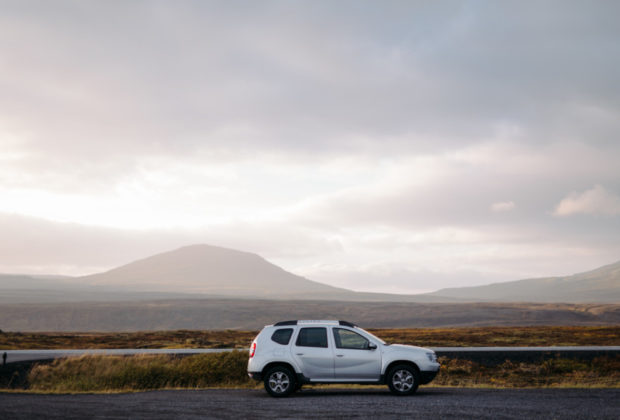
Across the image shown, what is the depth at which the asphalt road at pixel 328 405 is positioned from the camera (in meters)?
15.3

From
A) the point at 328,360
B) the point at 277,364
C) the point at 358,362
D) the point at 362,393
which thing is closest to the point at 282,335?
the point at 277,364

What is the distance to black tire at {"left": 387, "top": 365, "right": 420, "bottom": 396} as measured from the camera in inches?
738

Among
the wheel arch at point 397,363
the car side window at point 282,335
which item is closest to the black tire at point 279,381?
the car side window at point 282,335

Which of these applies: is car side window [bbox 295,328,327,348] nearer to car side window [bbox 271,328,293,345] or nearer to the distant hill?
car side window [bbox 271,328,293,345]

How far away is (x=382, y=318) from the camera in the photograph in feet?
426

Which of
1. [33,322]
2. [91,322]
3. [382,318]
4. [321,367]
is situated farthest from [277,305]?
[321,367]

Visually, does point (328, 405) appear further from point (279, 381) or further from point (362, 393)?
point (362, 393)

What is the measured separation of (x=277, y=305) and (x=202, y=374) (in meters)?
125

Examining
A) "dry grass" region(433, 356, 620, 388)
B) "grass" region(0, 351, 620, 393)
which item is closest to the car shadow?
"grass" region(0, 351, 620, 393)

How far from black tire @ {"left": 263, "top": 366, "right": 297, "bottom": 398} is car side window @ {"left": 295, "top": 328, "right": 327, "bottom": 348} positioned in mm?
907

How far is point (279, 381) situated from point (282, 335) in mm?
1344

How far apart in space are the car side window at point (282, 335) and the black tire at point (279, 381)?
0.75m

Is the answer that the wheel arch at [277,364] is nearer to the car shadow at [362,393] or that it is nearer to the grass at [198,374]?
the car shadow at [362,393]

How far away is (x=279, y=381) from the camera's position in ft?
61.7
